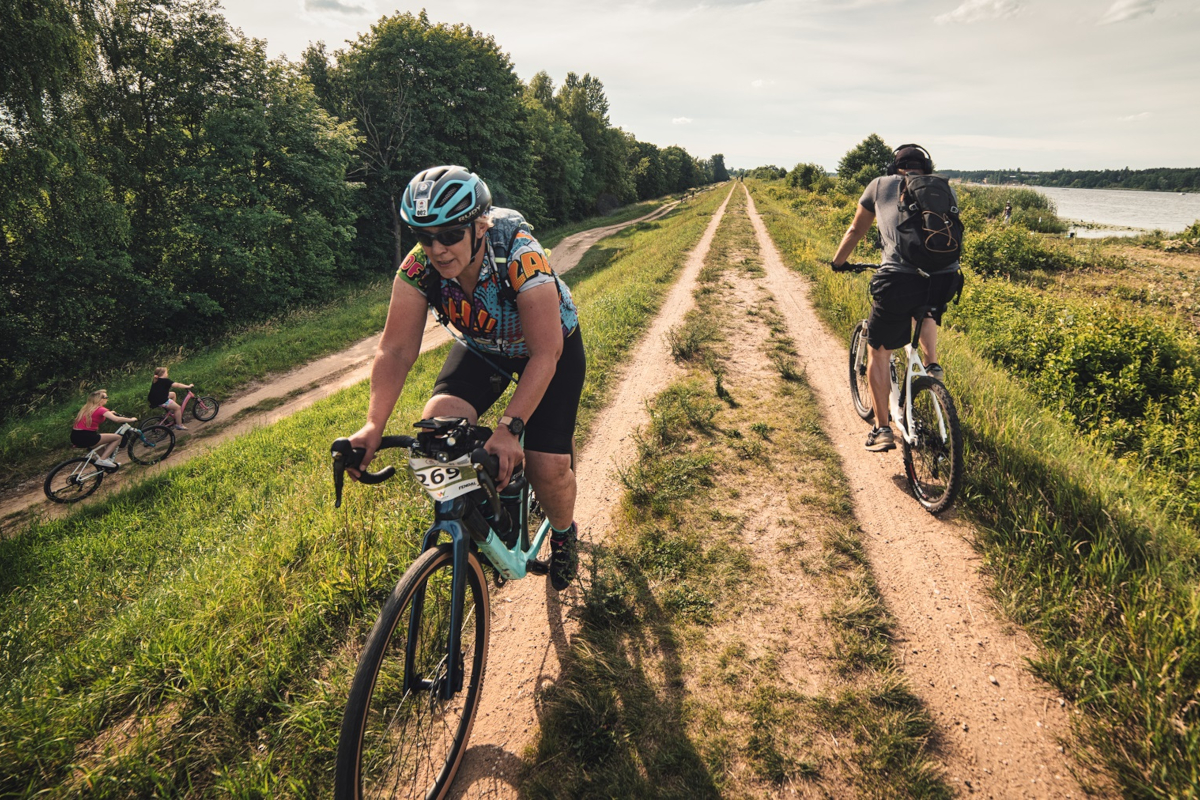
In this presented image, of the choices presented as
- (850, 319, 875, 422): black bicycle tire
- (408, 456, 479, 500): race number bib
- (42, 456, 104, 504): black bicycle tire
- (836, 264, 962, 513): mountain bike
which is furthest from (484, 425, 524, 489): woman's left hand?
(42, 456, 104, 504): black bicycle tire

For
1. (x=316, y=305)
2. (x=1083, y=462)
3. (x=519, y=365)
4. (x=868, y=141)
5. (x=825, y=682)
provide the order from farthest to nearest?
(x=868, y=141), (x=316, y=305), (x=1083, y=462), (x=519, y=365), (x=825, y=682)

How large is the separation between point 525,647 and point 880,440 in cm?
394

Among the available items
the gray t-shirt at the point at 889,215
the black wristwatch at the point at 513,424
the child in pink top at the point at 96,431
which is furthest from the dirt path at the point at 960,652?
the child in pink top at the point at 96,431

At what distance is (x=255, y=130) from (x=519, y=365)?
20.5 m

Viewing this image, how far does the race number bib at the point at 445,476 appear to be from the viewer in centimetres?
213

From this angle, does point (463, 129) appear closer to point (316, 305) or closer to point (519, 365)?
point (316, 305)

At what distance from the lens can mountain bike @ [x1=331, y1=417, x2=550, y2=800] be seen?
1899mm

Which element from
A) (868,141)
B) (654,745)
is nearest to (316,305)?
(654,745)

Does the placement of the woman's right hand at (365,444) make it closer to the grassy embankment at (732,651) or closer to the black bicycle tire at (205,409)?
the grassy embankment at (732,651)

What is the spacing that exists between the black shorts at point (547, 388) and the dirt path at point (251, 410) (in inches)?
309

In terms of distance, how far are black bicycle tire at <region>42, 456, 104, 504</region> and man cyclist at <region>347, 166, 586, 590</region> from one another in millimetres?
9286

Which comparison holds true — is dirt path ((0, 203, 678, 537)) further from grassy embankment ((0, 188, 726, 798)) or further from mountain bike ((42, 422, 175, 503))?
grassy embankment ((0, 188, 726, 798))

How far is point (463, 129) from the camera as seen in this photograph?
2684 cm

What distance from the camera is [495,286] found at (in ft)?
8.79
